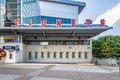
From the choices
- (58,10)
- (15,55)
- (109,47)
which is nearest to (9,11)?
(15,55)

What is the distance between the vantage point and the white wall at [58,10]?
255 feet

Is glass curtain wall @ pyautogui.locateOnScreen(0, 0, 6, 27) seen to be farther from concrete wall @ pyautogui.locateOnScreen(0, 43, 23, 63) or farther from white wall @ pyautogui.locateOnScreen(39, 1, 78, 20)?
white wall @ pyautogui.locateOnScreen(39, 1, 78, 20)

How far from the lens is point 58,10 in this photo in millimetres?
79875

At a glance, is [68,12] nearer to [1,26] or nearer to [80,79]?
[1,26]

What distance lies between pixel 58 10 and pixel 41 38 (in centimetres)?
2127

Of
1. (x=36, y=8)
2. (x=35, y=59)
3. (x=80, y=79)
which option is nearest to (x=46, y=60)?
(x=35, y=59)

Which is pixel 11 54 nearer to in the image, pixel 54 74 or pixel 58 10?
pixel 54 74

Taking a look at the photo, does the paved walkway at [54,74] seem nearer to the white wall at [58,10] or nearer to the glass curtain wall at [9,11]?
the glass curtain wall at [9,11]

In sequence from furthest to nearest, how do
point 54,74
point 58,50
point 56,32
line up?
point 58,50 < point 56,32 < point 54,74

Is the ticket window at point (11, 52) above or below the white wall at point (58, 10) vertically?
below

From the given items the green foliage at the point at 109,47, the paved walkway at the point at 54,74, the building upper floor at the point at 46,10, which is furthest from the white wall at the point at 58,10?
the paved walkway at the point at 54,74

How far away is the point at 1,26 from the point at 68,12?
31.7 m

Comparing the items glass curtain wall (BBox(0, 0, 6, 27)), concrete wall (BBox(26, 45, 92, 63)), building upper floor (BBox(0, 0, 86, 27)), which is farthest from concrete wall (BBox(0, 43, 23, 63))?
building upper floor (BBox(0, 0, 86, 27))

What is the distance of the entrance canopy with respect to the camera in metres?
49.8
